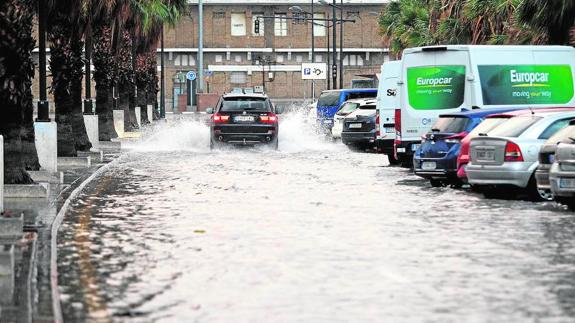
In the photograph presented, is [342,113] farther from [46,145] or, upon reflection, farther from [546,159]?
[546,159]

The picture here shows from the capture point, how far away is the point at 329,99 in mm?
52469

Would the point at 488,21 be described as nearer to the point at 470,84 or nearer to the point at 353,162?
the point at 353,162

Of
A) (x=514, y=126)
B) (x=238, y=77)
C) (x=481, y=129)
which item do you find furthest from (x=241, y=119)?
(x=238, y=77)

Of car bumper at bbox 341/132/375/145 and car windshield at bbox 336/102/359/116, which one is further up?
car windshield at bbox 336/102/359/116

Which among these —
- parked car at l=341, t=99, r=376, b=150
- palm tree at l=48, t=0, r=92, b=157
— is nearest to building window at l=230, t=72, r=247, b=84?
parked car at l=341, t=99, r=376, b=150

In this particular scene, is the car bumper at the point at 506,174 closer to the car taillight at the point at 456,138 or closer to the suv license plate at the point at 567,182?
the suv license plate at the point at 567,182

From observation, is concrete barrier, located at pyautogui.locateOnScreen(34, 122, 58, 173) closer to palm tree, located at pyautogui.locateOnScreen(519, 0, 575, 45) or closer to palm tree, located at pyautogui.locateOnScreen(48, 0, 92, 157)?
palm tree, located at pyautogui.locateOnScreen(48, 0, 92, 157)

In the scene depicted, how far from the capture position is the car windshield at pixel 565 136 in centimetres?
2025

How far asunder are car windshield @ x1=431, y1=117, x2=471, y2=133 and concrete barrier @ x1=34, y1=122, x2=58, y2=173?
7720 mm

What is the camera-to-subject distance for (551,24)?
36.5 metres

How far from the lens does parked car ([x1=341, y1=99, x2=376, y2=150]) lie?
1661 inches

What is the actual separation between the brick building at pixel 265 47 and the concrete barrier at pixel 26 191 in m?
98.6

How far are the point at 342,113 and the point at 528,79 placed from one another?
17.5 metres

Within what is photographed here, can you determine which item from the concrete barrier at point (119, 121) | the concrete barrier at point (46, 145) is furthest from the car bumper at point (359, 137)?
the concrete barrier at point (119, 121)
